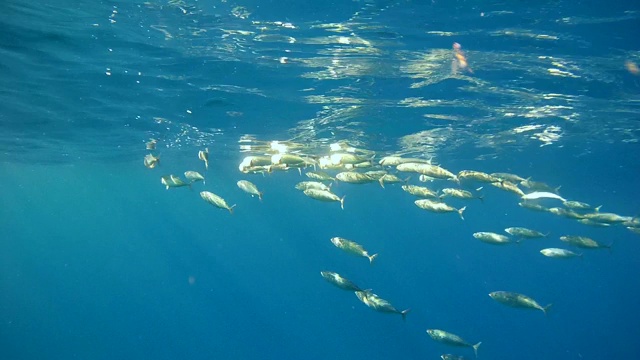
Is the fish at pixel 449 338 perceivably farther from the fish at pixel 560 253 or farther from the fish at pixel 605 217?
the fish at pixel 605 217

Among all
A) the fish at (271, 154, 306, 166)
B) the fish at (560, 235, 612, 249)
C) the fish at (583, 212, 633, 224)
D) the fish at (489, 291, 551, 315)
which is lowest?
the fish at (489, 291, 551, 315)

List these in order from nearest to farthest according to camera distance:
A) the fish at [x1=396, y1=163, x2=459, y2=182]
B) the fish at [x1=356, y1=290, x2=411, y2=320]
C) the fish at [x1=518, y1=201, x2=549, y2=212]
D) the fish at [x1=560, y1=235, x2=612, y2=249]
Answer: the fish at [x1=356, y1=290, x2=411, y2=320] → the fish at [x1=396, y1=163, x2=459, y2=182] → the fish at [x1=560, y1=235, x2=612, y2=249] → the fish at [x1=518, y1=201, x2=549, y2=212]

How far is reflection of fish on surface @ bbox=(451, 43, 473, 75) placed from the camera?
12057 millimetres

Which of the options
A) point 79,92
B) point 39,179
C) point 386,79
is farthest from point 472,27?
point 39,179

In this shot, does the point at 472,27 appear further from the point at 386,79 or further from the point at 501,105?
the point at 501,105

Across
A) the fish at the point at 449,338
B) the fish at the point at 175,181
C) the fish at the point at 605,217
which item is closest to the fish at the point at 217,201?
the fish at the point at 175,181

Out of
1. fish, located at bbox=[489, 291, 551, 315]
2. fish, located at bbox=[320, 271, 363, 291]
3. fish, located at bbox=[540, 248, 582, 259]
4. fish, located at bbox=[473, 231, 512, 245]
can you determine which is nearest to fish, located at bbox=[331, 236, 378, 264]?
fish, located at bbox=[320, 271, 363, 291]

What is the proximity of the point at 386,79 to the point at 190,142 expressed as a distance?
16.7 metres

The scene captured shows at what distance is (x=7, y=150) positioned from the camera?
31.3 metres

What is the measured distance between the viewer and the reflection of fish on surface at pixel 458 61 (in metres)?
12.1

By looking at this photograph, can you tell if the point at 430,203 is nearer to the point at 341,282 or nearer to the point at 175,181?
the point at 341,282

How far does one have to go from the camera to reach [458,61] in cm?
1294

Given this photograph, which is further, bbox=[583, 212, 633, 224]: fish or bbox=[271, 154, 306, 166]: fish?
bbox=[583, 212, 633, 224]: fish

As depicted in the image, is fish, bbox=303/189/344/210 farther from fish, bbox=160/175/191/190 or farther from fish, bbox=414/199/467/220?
fish, bbox=160/175/191/190
